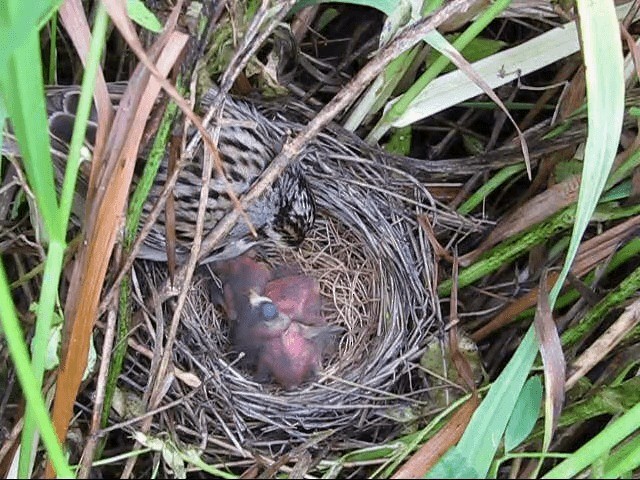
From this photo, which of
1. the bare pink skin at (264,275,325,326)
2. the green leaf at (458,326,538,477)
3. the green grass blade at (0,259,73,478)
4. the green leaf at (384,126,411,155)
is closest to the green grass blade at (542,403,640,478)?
the green leaf at (458,326,538,477)

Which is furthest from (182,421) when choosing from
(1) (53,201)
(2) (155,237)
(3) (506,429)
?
(1) (53,201)

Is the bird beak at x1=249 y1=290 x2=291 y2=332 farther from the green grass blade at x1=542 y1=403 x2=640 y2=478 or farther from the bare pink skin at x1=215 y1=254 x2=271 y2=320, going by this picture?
the green grass blade at x1=542 y1=403 x2=640 y2=478

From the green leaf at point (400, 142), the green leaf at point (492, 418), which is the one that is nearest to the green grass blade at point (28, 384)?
the green leaf at point (492, 418)

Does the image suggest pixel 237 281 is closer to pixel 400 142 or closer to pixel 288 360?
pixel 288 360

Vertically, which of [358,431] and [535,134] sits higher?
[535,134]

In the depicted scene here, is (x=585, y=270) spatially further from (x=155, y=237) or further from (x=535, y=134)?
(x=155, y=237)

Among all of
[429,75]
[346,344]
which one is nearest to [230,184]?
[429,75]
